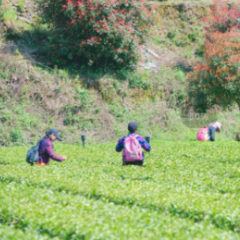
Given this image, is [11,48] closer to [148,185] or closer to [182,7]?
[182,7]

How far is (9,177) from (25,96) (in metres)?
14.2

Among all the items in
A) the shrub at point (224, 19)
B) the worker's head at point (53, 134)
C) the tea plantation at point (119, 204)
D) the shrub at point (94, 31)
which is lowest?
the tea plantation at point (119, 204)

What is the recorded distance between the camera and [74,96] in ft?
81.2

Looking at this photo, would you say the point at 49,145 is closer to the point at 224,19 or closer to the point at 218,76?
the point at 218,76

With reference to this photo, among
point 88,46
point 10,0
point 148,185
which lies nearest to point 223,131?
point 88,46

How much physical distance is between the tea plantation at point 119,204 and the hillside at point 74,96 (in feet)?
40.0

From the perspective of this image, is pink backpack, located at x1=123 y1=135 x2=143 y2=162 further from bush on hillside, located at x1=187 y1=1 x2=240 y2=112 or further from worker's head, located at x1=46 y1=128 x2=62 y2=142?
bush on hillside, located at x1=187 y1=1 x2=240 y2=112

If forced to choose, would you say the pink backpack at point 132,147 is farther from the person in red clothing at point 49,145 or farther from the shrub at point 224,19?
the shrub at point 224,19

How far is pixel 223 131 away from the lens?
91.1 feet

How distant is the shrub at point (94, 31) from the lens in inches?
986

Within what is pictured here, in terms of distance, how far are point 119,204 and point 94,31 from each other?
19.3 metres

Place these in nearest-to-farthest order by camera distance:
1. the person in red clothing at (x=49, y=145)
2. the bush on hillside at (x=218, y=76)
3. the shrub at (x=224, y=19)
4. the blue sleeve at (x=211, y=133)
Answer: the person in red clothing at (x=49, y=145) < the blue sleeve at (x=211, y=133) < the bush on hillside at (x=218, y=76) < the shrub at (x=224, y=19)

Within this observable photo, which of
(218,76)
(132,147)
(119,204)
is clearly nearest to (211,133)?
(218,76)

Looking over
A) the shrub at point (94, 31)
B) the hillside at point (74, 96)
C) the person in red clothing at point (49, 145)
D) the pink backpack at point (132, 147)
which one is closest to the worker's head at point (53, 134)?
the person in red clothing at point (49, 145)
